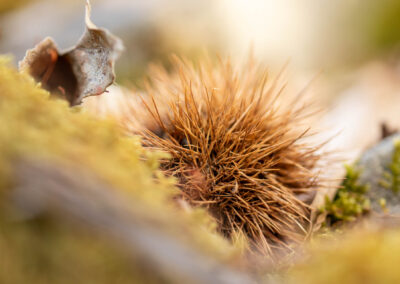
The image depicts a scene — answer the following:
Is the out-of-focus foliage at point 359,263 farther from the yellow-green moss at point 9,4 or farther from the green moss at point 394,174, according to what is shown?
the yellow-green moss at point 9,4

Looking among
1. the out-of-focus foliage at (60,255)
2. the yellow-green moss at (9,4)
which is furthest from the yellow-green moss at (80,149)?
the yellow-green moss at (9,4)

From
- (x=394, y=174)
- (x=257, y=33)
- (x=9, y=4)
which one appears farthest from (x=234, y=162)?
(x=9, y=4)

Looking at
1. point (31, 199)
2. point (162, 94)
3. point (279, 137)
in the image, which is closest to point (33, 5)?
point (162, 94)

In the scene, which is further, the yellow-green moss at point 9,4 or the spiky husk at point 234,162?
the yellow-green moss at point 9,4

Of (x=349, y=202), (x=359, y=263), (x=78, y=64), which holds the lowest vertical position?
(x=359, y=263)

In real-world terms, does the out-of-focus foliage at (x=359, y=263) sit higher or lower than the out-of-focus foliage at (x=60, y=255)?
lower

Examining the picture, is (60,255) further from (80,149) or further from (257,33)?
(257,33)
